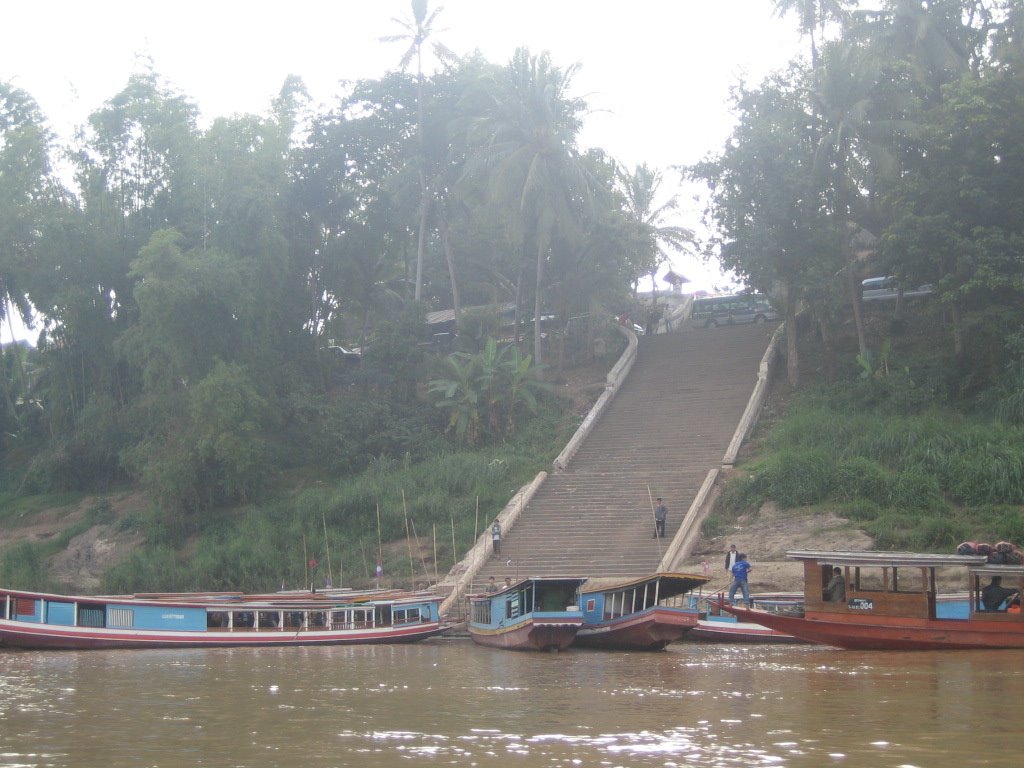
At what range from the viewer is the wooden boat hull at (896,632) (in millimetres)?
17688

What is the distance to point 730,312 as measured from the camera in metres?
46.5

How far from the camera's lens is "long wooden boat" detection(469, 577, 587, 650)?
20.8 meters

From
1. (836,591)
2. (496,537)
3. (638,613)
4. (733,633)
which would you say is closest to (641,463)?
Result: (496,537)

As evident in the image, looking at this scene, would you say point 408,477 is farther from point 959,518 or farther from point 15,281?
point 15,281

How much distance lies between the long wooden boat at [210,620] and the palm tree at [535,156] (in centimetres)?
1664

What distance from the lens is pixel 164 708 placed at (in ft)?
43.4

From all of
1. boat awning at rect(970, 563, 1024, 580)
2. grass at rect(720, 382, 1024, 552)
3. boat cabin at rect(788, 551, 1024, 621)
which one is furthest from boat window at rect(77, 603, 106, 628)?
boat awning at rect(970, 563, 1024, 580)

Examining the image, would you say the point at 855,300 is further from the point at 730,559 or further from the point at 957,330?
the point at 730,559

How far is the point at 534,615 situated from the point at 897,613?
639cm

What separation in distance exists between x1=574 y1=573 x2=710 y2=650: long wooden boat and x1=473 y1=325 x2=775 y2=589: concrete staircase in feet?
14.1

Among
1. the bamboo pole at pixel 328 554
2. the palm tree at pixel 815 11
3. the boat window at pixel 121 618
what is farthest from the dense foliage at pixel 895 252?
the boat window at pixel 121 618

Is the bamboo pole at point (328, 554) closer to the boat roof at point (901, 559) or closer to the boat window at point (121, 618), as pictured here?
the boat window at point (121, 618)

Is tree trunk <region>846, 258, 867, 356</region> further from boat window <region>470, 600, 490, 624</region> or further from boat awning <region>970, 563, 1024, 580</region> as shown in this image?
boat awning <region>970, 563, 1024, 580</region>

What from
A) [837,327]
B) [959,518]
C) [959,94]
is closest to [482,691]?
[959,518]
